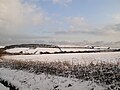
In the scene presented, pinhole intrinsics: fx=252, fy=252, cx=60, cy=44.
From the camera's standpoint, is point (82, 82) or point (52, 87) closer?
point (82, 82)

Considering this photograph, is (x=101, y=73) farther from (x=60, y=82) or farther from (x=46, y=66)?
(x=46, y=66)

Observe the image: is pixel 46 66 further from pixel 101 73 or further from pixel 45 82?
pixel 101 73

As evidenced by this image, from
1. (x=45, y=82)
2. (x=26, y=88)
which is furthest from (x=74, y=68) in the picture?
(x=26, y=88)

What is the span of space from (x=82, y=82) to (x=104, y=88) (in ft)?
8.02

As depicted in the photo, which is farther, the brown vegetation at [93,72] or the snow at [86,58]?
the snow at [86,58]

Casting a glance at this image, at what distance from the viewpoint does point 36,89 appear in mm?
17219

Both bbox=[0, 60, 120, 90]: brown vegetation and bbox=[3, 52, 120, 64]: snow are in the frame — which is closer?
bbox=[0, 60, 120, 90]: brown vegetation

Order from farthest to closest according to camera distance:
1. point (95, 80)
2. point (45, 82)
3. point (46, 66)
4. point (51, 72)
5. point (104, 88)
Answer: point (46, 66)
point (51, 72)
point (45, 82)
point (95, 80)
point (104, 88)

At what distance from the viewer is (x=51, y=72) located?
21578mm

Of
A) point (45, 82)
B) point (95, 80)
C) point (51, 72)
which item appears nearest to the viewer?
point (95, 80)

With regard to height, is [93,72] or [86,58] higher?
[86,58]

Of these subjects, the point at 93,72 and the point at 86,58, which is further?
the point at 86,58

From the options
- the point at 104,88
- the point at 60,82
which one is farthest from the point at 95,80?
the point at 60,82

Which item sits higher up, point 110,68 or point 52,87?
point 110,68
